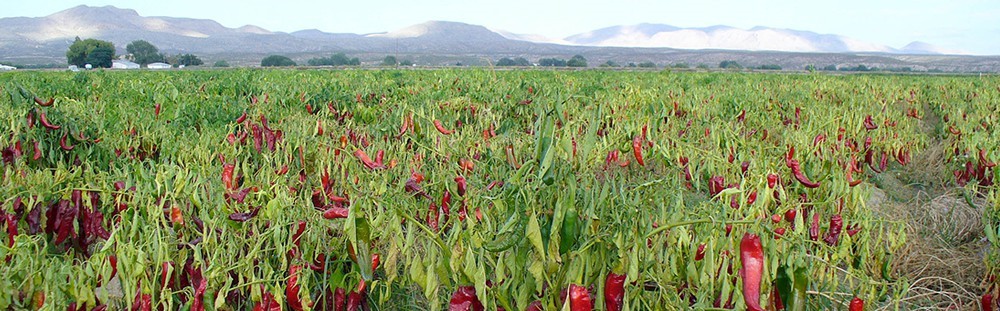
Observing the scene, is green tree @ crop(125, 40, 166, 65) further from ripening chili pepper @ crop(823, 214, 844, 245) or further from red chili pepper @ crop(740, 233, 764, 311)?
red chili pepper @ crop(740, 233, 764, 311)

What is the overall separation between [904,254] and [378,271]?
2863 millimetres

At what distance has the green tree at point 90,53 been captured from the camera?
65.4m

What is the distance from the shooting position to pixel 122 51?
6275 inches

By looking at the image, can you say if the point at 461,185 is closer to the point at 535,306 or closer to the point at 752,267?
the point at 535,306

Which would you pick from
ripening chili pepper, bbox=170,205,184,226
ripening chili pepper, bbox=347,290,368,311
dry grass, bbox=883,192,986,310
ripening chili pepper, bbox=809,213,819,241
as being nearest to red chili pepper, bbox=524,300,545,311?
ripening chili pepper, bbox=347,290,368,311

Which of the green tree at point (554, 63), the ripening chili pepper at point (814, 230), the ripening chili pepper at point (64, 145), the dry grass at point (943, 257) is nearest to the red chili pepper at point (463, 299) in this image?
the ripening chili pepper at point (814, 230)

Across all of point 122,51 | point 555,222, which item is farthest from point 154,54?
point 555,222

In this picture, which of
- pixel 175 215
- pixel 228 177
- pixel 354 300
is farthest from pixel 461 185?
pixel 228 177

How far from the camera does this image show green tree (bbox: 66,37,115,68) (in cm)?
6538

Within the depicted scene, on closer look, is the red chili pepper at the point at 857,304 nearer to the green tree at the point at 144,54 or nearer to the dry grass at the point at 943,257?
the dry grass at the point at 943,257

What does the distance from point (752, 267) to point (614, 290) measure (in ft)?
1.40

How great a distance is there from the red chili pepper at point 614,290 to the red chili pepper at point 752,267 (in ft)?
1.24

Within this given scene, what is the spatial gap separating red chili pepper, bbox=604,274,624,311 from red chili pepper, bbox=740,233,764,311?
1.24ft

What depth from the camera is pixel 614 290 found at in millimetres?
2092
